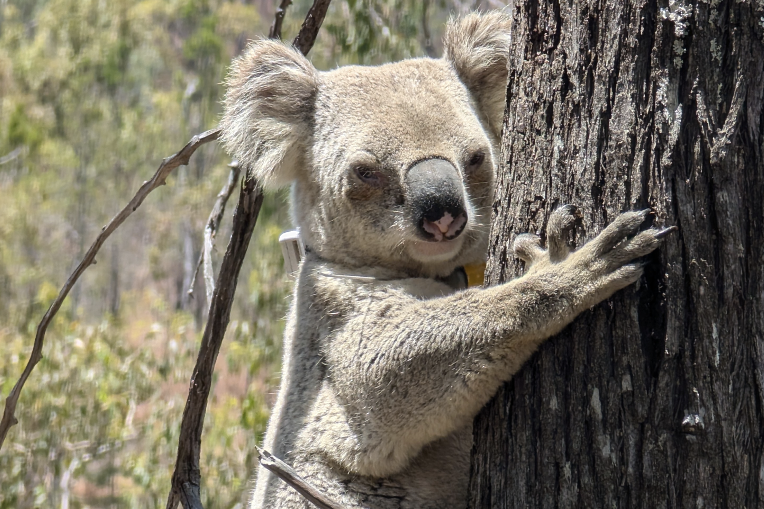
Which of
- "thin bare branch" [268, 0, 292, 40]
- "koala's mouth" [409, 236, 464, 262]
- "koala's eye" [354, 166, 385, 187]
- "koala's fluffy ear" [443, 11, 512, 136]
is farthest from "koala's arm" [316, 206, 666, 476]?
"thin bare branch" [268, 0, 292, 40]

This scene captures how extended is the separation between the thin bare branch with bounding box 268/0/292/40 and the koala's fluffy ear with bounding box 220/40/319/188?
154 mm

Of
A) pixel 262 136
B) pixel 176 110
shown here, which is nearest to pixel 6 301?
pixel 176 110

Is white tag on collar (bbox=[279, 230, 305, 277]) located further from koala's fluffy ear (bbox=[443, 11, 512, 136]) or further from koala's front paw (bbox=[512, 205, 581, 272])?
koala's front paw (bbox=[512, 205, 581, 272])

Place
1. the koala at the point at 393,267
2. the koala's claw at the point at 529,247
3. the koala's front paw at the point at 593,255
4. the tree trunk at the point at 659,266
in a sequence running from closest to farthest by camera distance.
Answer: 1. the tree trunk at the point at 659,266
2. the koala's front paw at the point at 593,255
3. the koala's claw at the point at 529,247
4. the koala at the point at 393,267

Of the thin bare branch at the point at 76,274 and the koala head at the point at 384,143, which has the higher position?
the koala head at the point at 384,143

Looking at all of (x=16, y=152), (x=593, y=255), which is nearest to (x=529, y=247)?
(x=593, y=255)

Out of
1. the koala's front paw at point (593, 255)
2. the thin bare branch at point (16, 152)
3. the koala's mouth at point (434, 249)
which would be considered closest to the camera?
the koala's front paw at point (593, 255)

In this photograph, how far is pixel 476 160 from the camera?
2.79 m

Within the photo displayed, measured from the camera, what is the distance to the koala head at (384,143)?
267 centimetres

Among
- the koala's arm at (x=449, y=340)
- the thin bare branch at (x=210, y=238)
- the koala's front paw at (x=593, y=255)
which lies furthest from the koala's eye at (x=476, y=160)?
the thin bare branch at (x=210, y=238)

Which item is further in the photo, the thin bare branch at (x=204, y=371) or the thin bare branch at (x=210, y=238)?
the thin bare branch at (x=210, y=238)

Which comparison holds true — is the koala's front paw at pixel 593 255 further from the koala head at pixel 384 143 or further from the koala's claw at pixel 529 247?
the koala head at pixel 384 143

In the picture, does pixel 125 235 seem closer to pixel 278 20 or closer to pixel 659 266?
pixel 278 20

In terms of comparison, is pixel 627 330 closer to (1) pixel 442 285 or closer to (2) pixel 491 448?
(2) pixel 491 448
